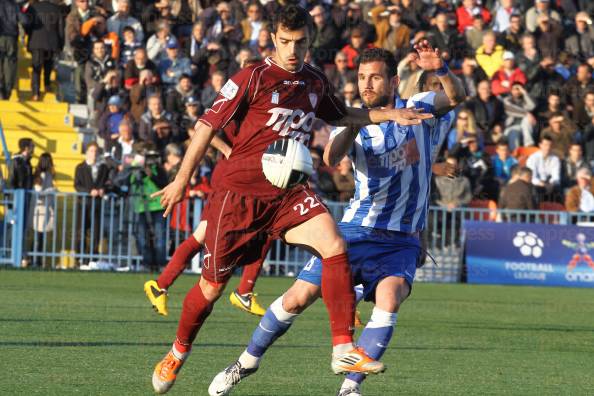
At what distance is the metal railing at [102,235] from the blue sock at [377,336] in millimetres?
12067

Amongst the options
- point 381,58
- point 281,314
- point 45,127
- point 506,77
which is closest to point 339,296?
point 281,314

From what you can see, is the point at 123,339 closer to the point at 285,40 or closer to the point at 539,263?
the point at 285,40

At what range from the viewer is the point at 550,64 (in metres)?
23.9

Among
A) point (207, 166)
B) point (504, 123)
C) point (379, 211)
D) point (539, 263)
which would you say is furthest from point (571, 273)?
point (379, 211)

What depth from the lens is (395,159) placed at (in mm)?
Result: 7820

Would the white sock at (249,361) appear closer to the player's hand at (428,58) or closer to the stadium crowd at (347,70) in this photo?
the player's hand at (428,58)

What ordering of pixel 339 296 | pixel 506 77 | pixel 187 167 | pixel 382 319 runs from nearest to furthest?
pixel 339 296 → pixel 187 167 → pixel 382 319 → pixel 506 77

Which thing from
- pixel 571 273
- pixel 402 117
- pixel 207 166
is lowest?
pixel 571 273

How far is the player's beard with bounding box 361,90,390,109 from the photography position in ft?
25.9

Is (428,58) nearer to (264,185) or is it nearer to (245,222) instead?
(264,185)

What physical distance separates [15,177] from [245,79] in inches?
537

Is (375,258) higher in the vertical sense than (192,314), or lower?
higher

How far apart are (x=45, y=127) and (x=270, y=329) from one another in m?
16.4

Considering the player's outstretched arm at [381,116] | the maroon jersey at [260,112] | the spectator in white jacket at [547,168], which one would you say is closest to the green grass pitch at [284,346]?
the maroon jersey at [260,112]
